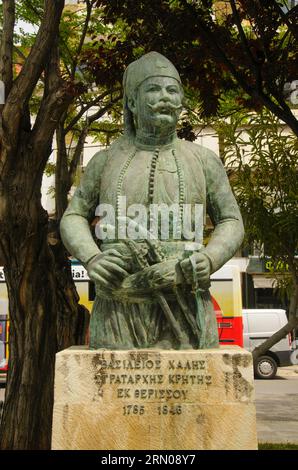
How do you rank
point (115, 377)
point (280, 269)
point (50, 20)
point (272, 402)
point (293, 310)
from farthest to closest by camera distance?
point (272, 402) < point (280, 269) < point (293, 310) < point (50, 20) < point (115, 377)

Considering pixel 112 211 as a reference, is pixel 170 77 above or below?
above

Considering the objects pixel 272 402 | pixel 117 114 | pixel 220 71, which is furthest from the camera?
pixel 272 402

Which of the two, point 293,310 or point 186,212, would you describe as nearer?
point 186,212

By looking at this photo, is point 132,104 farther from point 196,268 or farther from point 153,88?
point 196,268

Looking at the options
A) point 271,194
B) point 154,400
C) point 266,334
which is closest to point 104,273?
point 154,400

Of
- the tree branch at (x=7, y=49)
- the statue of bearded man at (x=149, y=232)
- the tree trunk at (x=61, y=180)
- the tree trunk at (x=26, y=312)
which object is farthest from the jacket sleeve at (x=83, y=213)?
the tree trunk at (x=61, y=180)

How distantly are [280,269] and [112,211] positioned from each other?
17.0 ft

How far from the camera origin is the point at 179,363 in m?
3.41

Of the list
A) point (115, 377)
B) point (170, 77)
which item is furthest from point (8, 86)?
point (115, 377)

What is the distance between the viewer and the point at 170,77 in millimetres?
3906

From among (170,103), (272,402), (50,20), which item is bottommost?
(272,402)

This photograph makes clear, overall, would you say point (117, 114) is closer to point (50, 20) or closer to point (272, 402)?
point (50, 20)

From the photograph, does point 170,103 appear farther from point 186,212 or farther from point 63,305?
point 63,305

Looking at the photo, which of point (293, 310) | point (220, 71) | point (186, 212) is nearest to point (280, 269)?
point (293, 310)
